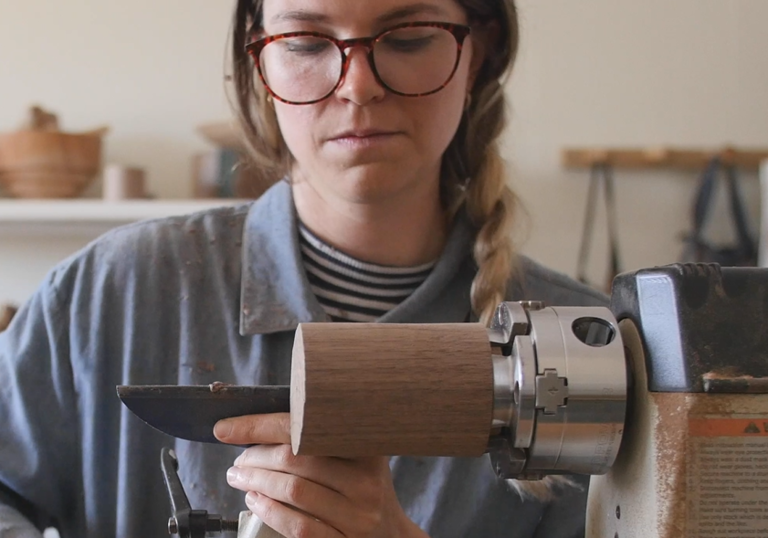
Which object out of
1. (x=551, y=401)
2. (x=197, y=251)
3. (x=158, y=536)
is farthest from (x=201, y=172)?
(x=551, y=401)

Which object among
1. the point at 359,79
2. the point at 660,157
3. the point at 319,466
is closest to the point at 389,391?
the point at 319,466

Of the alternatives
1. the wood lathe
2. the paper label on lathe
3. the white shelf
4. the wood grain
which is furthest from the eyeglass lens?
the wood grain

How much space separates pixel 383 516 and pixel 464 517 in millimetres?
376

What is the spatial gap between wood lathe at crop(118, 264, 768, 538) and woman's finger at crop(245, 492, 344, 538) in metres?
0.09

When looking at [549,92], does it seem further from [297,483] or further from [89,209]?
[297,483]

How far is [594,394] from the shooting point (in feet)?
1.63

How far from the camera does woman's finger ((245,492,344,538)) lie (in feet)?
1.88

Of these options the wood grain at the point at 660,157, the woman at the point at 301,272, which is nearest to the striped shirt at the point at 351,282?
the woman at the point at 301,272

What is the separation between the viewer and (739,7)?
2074 mm

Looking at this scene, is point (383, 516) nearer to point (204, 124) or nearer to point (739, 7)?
point (204, 124)

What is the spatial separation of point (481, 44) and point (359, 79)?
286mm

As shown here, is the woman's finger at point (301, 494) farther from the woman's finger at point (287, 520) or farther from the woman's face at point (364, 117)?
the woman's face at point (364, 117)

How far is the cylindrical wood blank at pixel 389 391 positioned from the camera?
483 mm

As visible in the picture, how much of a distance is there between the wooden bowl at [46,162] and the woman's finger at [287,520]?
1.51m
